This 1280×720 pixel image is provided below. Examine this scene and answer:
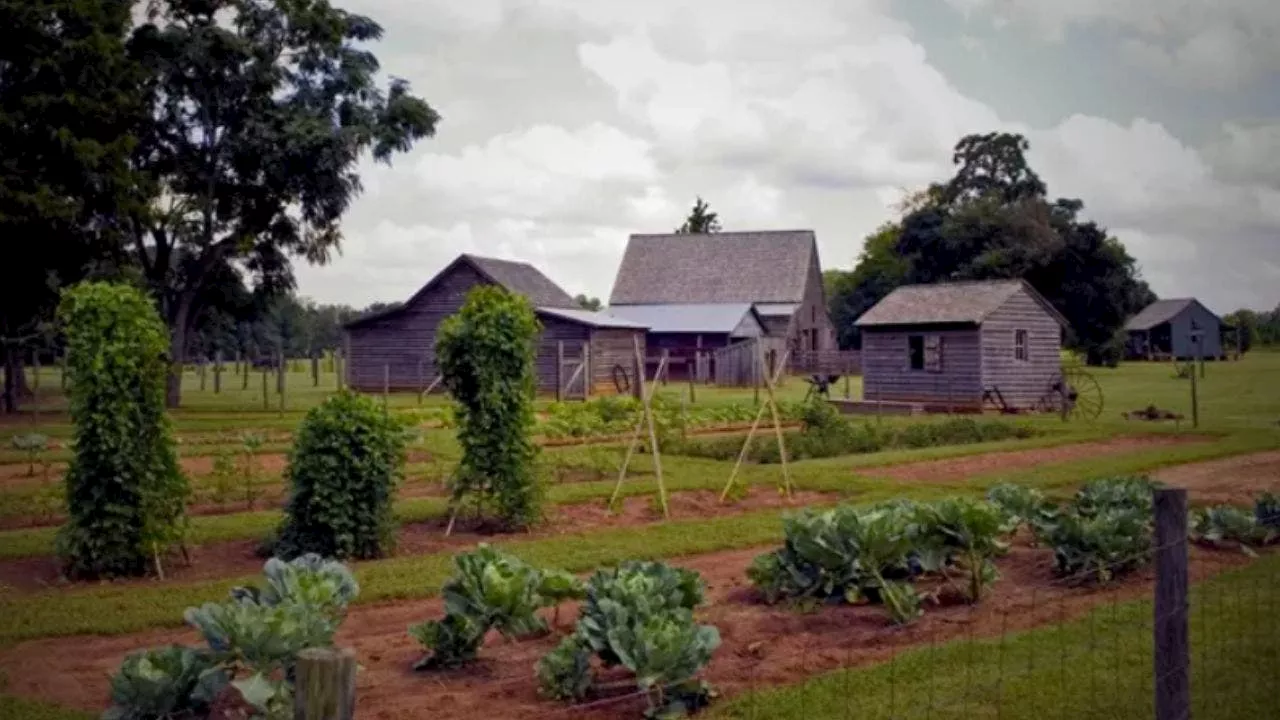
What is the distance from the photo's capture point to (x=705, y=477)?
66.3 feet

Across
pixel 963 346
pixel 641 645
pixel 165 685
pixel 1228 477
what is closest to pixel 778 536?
pixel 641 645

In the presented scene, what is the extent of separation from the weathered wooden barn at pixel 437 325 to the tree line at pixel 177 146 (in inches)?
223

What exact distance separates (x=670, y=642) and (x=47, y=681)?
14.7ft

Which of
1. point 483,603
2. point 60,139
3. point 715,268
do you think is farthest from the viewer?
point 715,268

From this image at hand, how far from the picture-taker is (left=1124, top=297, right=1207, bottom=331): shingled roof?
3346 inches

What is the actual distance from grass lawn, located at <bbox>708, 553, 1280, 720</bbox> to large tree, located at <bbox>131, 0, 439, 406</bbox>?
34.5 meters

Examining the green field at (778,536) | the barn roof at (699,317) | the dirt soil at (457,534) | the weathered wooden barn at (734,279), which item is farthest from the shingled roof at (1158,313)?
the dirt soil at (457,534)

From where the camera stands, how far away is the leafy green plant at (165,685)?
22.3ft

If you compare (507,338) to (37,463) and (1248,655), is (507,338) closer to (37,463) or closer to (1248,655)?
(1248,655)

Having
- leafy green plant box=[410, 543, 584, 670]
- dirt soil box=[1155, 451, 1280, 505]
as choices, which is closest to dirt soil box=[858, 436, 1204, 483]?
dirt soil box=[1155, 451, 1280, 505]

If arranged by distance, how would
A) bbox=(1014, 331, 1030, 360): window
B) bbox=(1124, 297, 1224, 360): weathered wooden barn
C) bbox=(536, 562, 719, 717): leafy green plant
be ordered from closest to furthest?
bbox=(536, 562, 719, 717): leafy green plant
bbox=(1014, 331, 1030, 360): window
bbox=(1124, 297, 1224, 360): weathered wooden barn

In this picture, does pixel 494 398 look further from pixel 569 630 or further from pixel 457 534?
pixel 569 630

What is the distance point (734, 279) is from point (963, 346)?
30.4 m

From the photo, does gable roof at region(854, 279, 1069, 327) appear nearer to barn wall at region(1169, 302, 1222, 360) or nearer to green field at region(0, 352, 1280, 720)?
green field at region(0, 352, 1280, 720)
